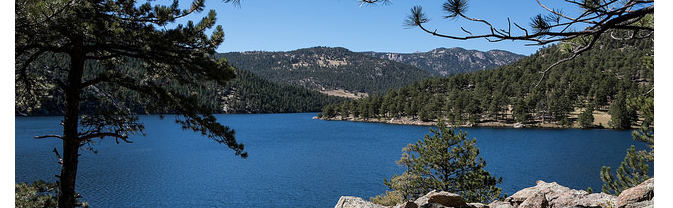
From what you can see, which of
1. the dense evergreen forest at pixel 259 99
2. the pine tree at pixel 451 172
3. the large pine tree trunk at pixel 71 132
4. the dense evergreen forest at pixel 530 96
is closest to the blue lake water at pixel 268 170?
the pine tree at pixel 451 172

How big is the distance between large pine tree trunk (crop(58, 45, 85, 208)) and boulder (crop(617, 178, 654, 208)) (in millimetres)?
10379

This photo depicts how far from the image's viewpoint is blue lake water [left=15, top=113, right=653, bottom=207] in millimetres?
27359

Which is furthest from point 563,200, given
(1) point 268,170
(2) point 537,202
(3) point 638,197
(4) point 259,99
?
(4) point 259,99

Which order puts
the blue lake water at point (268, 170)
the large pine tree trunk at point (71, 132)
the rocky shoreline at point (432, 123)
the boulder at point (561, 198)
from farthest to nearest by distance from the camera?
the rocky shoreline at point (432, 123), the blue lake water at point (268, 170), the boulder at point (561, 198), the large pine tree trunk at point (71, 132)

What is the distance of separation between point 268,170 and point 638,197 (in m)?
32.8

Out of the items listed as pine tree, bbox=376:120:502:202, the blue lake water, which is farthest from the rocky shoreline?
pine tree, bbox=376:120:502:202

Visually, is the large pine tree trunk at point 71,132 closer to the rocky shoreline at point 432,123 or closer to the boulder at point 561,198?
the boulder at point 561,198

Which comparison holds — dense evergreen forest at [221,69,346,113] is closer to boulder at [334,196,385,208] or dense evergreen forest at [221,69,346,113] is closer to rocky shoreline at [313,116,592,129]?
rocky shoreline at [313,116,592,129]

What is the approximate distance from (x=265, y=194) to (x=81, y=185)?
14627 mm

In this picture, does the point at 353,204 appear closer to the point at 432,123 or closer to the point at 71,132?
the point at 71,132

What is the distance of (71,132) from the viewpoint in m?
7.38

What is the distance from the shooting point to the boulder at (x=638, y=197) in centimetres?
652

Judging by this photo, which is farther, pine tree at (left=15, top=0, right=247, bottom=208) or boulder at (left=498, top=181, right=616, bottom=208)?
boulder at (left=498, top=181, right=616, bottom=208)

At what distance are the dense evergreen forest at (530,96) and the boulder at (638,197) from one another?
7627cm
